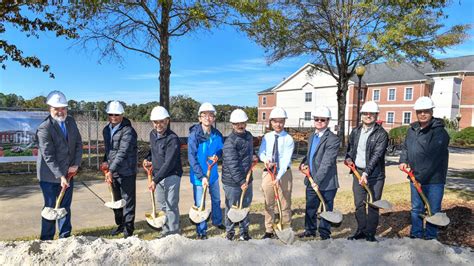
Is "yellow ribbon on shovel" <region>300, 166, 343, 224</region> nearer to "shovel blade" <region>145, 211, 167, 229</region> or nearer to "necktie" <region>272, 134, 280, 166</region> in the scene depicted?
"necktie" <region>272, 134, 280, 166</region>

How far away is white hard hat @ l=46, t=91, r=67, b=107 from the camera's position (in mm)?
3959

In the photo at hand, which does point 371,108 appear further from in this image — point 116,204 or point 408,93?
point 408,93

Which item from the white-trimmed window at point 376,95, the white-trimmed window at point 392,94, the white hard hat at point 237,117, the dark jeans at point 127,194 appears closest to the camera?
the white hard hat at point 237,117

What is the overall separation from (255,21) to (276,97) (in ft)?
136

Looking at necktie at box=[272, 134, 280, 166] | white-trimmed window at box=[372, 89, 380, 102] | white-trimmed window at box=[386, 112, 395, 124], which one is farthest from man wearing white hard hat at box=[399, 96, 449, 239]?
white-trimmed window at box=[372, 89, 380, 102]

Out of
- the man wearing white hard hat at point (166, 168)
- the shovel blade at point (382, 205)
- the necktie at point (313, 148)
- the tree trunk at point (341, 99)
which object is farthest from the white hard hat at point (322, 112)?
the tree trunk at point (341, 99)

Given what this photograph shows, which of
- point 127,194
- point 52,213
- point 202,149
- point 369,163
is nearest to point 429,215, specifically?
point 369,163

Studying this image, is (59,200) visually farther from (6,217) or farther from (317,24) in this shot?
(317,24)

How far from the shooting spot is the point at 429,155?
13.4 feet

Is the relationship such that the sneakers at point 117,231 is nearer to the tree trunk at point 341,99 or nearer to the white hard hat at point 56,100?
the white hard hat at point 56,100

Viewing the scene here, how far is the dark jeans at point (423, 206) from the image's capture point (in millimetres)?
4145

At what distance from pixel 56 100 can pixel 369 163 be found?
370 cm

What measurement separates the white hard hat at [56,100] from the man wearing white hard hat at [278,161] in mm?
2441

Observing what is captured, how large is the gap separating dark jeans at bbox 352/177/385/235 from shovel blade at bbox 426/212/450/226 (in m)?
0.57
